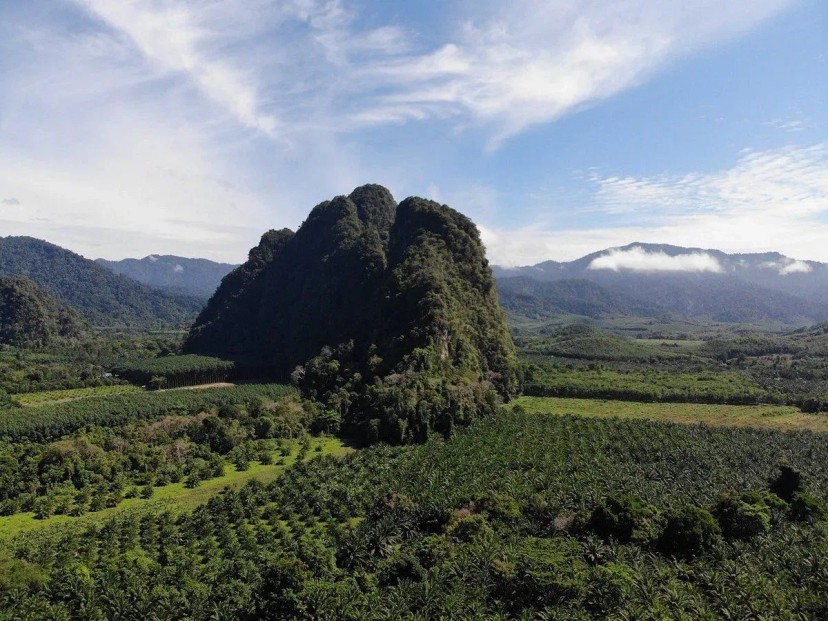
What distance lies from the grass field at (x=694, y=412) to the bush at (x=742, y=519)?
177 ft

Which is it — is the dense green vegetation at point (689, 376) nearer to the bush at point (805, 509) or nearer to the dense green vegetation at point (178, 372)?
the bush at point (805, 509)

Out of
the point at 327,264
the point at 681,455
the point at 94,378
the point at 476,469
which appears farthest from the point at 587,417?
the point at 94,378

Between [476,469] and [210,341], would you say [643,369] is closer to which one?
[476,469]

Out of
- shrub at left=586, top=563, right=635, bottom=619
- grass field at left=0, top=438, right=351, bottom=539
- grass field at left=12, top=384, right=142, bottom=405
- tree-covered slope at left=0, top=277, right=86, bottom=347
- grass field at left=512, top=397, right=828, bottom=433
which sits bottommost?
grass field at left=0, top=438, right=351, bottom=539

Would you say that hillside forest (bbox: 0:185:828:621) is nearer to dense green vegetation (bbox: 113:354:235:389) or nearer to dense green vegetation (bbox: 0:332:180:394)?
dense green vegetation (bbox: 113:354:235:389)

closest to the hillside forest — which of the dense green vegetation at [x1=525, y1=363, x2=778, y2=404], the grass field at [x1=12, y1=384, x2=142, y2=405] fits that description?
the dense green vegetation at [x1=525, y1=363, x2=778, y2=404]

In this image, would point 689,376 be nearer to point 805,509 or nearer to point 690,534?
point 805,509

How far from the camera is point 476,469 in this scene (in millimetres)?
64000

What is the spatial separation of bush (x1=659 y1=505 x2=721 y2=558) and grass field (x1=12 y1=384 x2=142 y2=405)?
108 metres

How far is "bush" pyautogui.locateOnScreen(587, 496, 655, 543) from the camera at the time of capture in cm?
4244

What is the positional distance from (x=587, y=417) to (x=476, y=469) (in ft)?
127

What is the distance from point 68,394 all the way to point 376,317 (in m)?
69.1

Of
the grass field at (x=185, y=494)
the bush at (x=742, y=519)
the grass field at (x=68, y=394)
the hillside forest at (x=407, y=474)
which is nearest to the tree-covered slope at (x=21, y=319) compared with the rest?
the hillside forest at (x=407, y=474)

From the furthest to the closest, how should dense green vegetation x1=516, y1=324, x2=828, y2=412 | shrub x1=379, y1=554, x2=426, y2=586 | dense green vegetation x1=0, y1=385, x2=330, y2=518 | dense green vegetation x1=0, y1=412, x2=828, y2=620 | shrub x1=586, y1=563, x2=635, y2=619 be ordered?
dense green vegetation x1=516, y1=324, x2=828, y2=412, dense green vegetation x1=0, y1=385, x2=330, y2=518, shrub x1=379, y1=554, x2=426, y2=586, dense green vegetation x1=0, y1=412, x2=828, y2=620, shrub x1=586, y1=563, x2=635, y2=619
